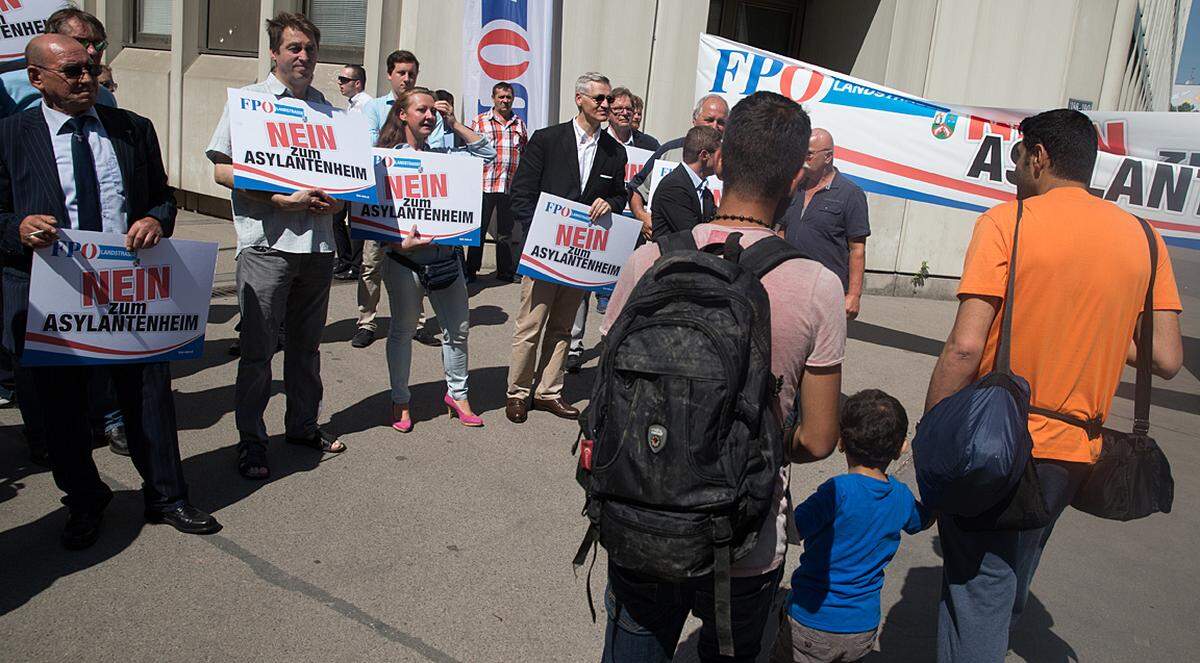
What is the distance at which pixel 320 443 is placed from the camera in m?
5.30

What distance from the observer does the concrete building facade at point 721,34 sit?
1067 cm

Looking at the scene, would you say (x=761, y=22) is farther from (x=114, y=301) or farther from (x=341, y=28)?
(x=114, y=301)

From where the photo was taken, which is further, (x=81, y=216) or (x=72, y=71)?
(x=81, y=216)

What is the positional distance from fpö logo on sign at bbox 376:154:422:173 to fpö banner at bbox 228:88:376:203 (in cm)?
31

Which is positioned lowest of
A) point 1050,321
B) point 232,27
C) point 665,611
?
point 665,611

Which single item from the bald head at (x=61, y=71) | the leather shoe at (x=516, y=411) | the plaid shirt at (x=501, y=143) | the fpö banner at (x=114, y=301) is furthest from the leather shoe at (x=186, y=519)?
the plaid shirt at (x=501, y=143)

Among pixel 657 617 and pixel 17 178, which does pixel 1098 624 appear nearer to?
pixel 657 617

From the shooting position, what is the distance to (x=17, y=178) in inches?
146

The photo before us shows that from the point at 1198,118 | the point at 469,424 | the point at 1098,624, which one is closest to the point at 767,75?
the point at 1198,118

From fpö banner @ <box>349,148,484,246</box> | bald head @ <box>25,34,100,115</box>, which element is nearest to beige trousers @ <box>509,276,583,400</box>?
fpö banner @ <box>349,148,484,246</box>

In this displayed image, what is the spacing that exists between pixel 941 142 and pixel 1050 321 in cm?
619

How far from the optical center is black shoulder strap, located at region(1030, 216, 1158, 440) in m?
3.01

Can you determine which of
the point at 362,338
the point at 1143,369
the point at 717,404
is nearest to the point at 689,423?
the point at 717,404

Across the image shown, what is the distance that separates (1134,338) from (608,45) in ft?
27.4
